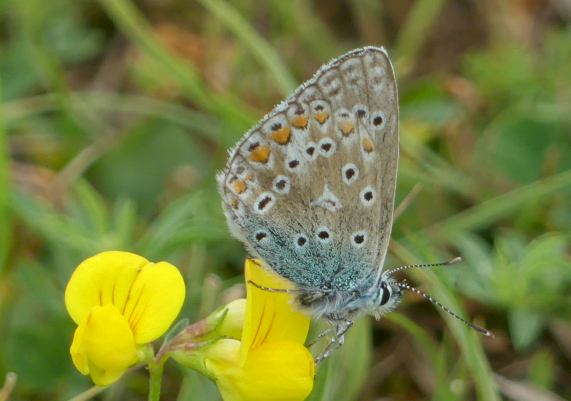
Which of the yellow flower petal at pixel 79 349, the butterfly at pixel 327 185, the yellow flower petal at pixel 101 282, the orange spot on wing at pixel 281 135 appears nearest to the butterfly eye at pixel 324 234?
the butterfly at pixel 327 185

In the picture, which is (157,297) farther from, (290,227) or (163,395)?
(163,395)

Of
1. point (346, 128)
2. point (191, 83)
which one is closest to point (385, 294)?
point (346, 128)

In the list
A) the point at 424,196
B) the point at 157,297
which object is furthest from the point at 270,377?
the point at 424,196

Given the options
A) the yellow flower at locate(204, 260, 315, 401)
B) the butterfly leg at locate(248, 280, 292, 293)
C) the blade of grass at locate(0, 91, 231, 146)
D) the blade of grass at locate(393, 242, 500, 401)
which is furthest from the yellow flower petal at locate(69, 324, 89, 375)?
the blade of grass at locate(0, 91, 231, 146)

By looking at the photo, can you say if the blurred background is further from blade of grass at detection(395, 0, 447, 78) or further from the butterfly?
the butterfly

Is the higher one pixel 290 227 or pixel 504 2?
pixel 504 2

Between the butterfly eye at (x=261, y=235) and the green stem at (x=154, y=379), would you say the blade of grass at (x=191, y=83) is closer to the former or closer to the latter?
the butterfly eye at (x=261, y=235)
